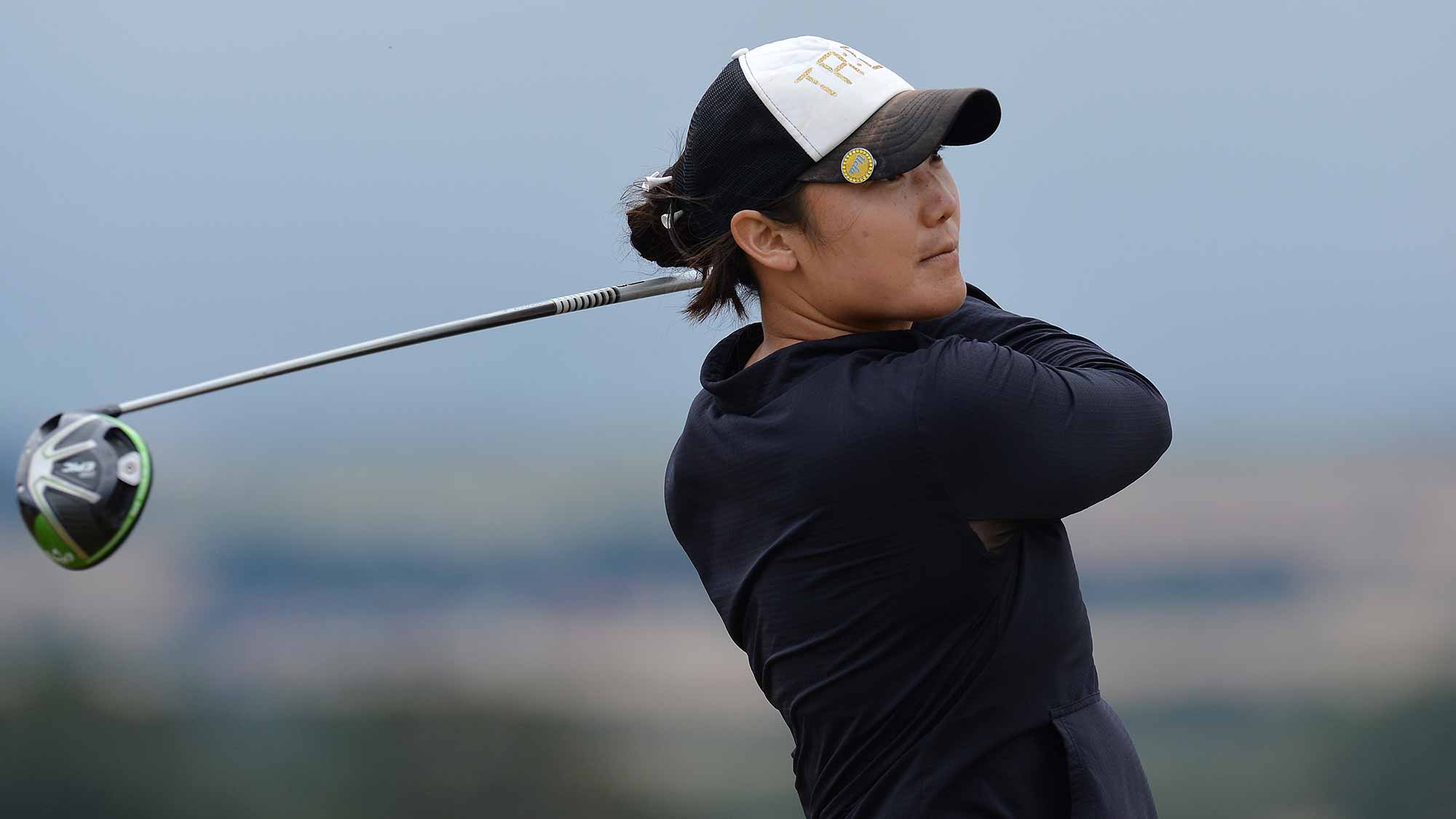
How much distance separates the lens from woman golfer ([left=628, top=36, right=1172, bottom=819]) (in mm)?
946

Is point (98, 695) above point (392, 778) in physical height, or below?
above

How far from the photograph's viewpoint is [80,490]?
42.2 inches

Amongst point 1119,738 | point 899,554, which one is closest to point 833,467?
point 899,554

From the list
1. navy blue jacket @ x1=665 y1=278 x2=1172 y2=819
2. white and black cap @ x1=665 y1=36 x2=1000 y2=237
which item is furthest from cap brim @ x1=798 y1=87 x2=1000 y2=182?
navy blue jacket @ x1=665 y1=278 x2=1172 y2=819

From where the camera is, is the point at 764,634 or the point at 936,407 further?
the point at 764,634

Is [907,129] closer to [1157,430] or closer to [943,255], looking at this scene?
[943,255]

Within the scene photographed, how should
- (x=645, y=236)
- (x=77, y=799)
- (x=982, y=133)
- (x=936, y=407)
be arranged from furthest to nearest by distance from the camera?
(x=77, y=799), (x=645, y=236), (x=982, y=133), (x=936, y=407)

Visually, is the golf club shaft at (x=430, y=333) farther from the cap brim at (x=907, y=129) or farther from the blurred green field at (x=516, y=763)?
the blurred green field at (x=516, y=763)

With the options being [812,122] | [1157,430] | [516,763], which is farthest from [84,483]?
[516,763]

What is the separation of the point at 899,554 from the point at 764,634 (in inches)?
6.8

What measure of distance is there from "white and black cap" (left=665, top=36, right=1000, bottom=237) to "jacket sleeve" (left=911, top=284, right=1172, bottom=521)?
0.15m

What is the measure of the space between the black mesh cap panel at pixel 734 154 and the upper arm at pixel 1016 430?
0.59 ft

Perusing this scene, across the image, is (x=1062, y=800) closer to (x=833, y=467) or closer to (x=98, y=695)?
(x=833, y=467)

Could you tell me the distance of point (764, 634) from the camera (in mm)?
1102
